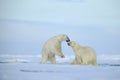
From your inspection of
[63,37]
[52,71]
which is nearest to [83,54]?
[63,37]

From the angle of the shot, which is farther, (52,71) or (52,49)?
(52,49)

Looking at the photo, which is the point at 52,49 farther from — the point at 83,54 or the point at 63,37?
the point at 83,54

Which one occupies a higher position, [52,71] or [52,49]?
[52,49]

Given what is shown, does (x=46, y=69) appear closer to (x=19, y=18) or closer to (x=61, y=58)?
(x=61, y=58)

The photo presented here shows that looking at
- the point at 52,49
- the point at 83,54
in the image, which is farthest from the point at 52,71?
the point at 83,54

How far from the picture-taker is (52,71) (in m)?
3.57

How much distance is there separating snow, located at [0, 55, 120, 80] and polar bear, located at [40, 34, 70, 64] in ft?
0.19

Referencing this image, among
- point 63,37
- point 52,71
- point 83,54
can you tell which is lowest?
point 52,71

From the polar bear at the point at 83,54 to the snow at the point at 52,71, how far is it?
8 cm

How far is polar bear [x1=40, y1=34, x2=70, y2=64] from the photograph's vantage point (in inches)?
146

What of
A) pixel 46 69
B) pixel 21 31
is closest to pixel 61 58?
pixel 46 69

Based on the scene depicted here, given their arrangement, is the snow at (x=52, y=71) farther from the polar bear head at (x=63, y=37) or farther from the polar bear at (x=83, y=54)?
the polar bear head at (x=63, y=37)

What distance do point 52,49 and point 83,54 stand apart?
1.04 feet

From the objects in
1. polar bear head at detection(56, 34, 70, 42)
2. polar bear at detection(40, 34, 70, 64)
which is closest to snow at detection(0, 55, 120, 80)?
polar bear at detection(40, 34, 70, 64)
